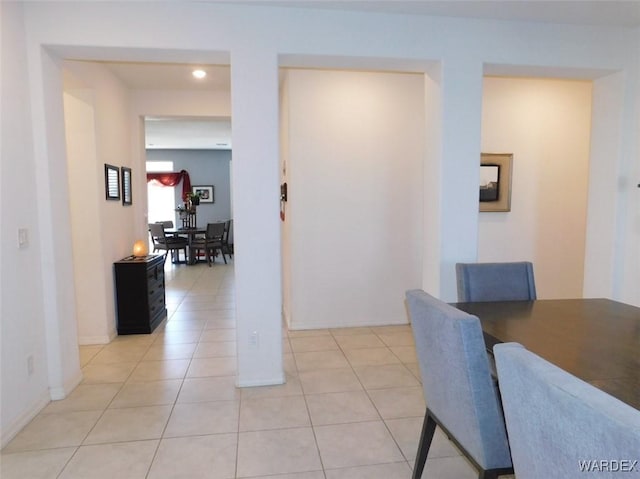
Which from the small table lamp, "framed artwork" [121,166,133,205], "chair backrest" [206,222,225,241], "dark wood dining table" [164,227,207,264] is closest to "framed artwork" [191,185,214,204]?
"dark wood dining table" [164,227,207,264]

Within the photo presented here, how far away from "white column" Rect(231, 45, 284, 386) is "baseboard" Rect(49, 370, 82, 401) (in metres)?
1.16

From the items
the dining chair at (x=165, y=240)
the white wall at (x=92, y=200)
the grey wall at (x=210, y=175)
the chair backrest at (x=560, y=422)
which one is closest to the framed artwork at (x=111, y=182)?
the white wall at (x=92, y=200)

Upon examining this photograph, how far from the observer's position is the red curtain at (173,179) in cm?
1045

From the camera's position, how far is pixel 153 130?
778cm

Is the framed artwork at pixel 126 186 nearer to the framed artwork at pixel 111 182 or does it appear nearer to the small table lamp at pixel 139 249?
the framed artwork at pixel 111 182

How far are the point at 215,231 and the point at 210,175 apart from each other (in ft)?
9.06

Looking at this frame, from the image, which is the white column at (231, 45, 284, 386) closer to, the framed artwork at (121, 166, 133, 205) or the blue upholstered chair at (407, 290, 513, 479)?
the blue upholstered chair at (407, 290, 513, 479)

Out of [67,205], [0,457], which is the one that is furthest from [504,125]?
[0,457]

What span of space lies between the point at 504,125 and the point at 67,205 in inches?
158

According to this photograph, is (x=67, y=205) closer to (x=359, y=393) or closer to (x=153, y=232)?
(x=359, y=393)

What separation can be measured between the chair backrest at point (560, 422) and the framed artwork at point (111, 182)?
3.78m

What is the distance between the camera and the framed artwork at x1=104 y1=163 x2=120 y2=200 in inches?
149

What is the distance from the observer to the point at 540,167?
428 centimetres

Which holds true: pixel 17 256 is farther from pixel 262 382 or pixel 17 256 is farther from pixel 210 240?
pixel 210 240
